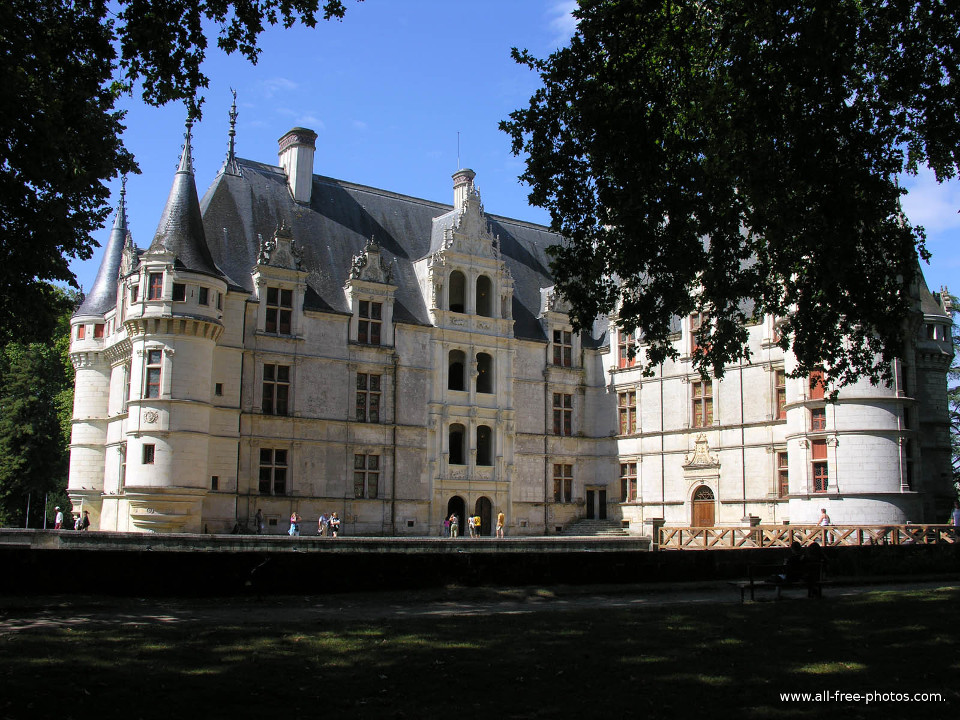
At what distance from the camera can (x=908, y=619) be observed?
11914 mm

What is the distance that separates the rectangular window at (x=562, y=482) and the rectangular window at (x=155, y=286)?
1863 centimetres

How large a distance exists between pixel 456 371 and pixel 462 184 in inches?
365

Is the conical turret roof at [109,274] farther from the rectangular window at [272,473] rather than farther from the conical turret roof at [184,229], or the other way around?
the rectangular window at [272,473]

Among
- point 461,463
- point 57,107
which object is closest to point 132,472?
point 461,463

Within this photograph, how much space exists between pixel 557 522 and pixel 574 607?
81.0 ft

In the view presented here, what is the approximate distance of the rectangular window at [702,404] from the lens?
3597 centimetres

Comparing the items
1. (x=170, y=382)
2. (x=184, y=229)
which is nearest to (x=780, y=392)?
(x=170, y=382)

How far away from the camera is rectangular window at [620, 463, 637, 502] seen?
129 feet

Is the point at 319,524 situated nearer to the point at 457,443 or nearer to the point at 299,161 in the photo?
the point at 457,443

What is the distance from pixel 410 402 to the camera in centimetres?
3644

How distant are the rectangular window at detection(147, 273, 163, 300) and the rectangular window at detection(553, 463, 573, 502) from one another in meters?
18.6

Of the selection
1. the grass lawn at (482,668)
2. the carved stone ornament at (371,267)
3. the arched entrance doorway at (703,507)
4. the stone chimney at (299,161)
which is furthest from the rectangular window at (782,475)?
the stone chimney at (299,161)

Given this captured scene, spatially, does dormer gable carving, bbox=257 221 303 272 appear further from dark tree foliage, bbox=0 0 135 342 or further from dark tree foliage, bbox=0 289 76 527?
dark tree foliage, bbox=0 289 76 527

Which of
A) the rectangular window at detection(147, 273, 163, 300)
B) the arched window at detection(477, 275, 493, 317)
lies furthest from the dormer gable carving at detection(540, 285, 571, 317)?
the rectangular window at detection(147, 273, 163, 300)
